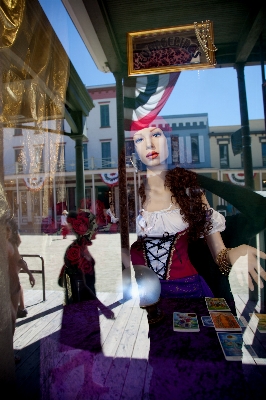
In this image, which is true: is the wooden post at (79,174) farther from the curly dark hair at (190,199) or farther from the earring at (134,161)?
the curly dark hair at (190,199)

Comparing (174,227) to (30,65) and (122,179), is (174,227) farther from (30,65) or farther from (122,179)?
(30,65)

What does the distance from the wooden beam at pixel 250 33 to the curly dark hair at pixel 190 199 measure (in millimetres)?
899

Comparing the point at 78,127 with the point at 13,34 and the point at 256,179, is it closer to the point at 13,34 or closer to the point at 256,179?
the point at 13,34

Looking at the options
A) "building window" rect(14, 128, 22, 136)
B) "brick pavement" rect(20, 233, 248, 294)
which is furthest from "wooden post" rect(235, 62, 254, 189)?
"building window" rect(14, 128, 22, 136)

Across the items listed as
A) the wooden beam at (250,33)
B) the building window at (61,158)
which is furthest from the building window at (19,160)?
the wooden beam at (250,33)

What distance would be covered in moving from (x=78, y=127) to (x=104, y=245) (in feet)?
2.92

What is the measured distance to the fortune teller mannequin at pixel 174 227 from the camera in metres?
1.60

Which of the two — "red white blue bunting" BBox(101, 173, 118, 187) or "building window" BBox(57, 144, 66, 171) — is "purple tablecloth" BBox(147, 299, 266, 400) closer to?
"red white blue bunting" BBox(101, 173, 118, 187)

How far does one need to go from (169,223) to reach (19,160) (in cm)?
111

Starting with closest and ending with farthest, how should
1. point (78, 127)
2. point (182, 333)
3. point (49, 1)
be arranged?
point (182, 333)
point (49, 1)
point (78, 127)

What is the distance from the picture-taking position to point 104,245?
6.25 ft

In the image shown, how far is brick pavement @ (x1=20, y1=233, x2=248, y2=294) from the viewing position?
5.97ft

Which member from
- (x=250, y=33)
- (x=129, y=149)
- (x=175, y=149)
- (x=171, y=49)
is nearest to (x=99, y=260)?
(x=129, y=149)

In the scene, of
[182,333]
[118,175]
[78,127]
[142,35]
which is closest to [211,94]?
[142,35]
